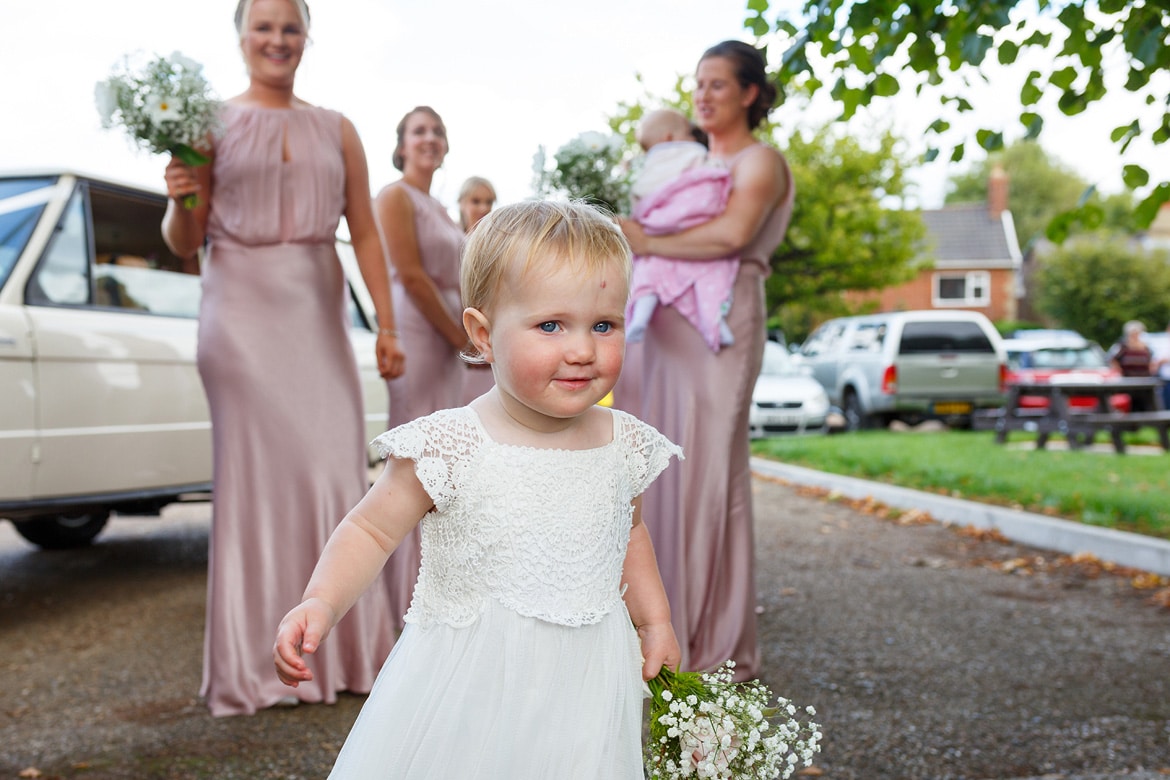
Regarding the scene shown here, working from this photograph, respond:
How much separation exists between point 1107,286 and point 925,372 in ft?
87.8

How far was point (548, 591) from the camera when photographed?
203 centimetres

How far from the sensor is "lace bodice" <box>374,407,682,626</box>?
2016mm

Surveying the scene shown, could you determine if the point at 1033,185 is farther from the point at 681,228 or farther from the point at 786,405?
the point at 681,228

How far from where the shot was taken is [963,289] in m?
51.5

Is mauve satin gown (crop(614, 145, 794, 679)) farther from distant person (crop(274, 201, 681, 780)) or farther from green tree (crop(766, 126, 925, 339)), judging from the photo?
green tree (crop(766, 126, 925, 339))

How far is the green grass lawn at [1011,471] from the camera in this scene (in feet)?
27.9

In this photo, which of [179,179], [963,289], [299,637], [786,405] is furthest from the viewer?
[963,289]

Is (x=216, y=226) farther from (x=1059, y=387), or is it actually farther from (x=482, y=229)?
(x=1059, y=387)

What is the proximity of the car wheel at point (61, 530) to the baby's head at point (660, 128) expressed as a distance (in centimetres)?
507

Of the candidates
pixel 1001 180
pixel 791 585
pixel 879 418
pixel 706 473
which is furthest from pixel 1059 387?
pixel 1001 180

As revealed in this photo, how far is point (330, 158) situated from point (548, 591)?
2.64 m

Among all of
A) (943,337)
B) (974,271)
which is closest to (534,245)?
(943,337)

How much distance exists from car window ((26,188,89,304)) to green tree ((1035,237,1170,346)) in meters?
41.8

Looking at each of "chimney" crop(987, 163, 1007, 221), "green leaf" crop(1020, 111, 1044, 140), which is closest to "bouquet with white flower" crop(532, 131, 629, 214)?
"green leaf" crop(1020, 111, 1044, 140)
